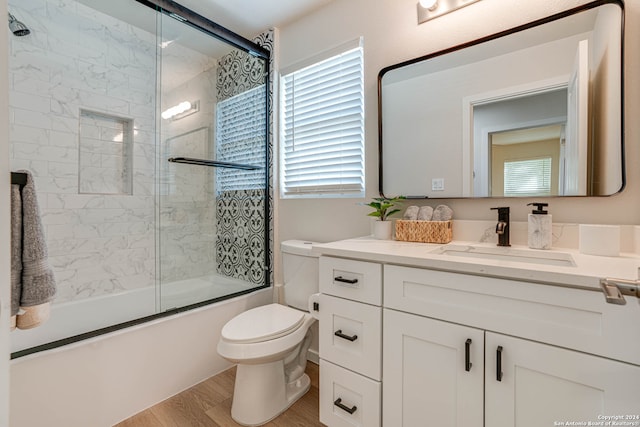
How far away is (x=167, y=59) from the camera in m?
2.17

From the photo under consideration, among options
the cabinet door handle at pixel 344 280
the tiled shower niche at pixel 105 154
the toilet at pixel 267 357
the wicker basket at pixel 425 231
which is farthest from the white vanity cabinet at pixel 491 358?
the tiled shower niche at pixel 105 154

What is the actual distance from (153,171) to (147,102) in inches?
21.6

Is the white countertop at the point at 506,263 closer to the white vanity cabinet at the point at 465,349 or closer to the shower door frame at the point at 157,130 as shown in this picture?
the white vanity cabinet at the point at 465,349

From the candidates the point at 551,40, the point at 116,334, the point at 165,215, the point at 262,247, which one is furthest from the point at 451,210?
the point at 165,215

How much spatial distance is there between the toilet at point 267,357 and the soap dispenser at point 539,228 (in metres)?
0.98

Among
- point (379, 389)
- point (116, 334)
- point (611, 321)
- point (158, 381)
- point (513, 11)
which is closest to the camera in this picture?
point (611, 321)

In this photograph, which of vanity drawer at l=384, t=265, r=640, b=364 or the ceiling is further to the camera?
the ceiling

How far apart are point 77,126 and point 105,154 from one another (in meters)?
0.23

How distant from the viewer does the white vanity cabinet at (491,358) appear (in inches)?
30.1

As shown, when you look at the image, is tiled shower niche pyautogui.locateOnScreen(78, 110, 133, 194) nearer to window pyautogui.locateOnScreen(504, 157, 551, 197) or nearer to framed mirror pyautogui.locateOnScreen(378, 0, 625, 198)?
framed mirror pyautogui.locateOnScreen(378, 0, 625, 198)

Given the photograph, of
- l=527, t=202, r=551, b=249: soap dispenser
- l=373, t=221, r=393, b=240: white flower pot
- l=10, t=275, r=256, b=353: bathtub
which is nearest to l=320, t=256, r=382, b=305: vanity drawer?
l=373, t=221, r=393, b=240: white flower pot

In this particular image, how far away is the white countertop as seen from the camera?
788 mm

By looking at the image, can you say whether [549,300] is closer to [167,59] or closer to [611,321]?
[611,321]

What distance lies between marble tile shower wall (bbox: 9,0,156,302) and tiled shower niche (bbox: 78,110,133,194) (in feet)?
0.12
